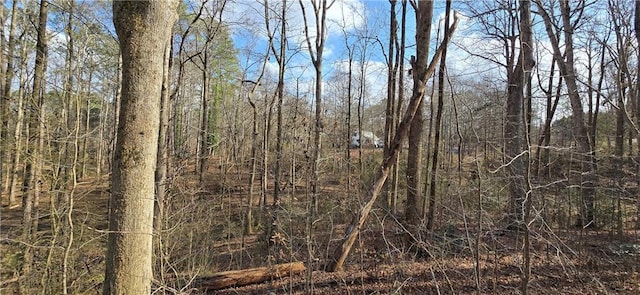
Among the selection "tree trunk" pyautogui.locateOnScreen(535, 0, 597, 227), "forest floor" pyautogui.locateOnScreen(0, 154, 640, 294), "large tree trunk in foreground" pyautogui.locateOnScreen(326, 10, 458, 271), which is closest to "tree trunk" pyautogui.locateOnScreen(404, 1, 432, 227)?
"large tree trunk in foreground" pyautogui.locateOnScreen(326, 10, 458, 271)

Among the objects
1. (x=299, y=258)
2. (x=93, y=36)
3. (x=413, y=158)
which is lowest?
(x=299, y=258)

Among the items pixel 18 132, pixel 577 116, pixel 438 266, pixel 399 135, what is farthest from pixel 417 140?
pixel 18 132

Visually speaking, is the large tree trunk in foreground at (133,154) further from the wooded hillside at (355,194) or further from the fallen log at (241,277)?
the fallen log at (241,277)

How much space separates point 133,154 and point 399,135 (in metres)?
4.12

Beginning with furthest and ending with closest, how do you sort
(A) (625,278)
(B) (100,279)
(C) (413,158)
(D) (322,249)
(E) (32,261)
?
(D) (322,249)
(C) (413,158)
(A) (625,278)
(B) (100,279)
(E) (32,261)

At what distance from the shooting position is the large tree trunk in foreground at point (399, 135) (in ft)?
15.9

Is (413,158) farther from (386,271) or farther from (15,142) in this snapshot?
(15,142)

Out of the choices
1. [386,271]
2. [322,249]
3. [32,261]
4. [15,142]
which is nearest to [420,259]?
[386,271]

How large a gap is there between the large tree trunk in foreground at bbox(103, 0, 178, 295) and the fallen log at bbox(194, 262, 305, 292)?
4.26 metres

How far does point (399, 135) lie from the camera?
5227 millimetres

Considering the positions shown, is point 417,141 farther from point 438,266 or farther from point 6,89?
point 6,89

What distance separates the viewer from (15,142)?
5.23 m

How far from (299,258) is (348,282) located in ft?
7.78

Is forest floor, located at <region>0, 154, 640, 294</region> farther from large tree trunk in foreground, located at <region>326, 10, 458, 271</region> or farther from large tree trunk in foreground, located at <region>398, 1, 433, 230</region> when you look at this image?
large tree trunk in foreground, located at <region>398, 1, 433, 230</region>
